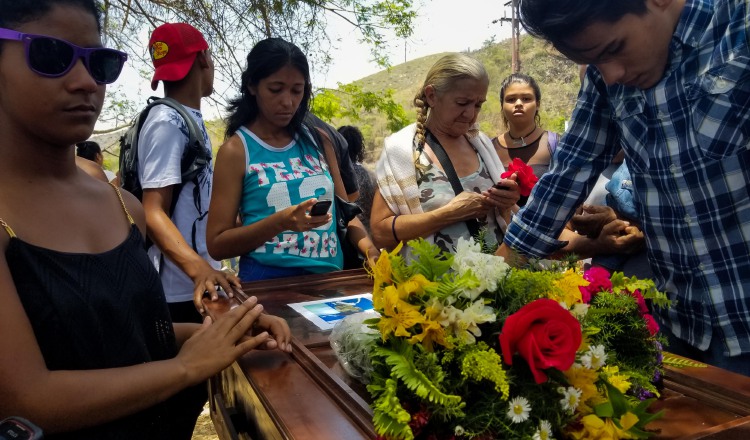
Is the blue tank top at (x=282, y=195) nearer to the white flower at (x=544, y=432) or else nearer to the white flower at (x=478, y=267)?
the white flower at (x=478, y=267)

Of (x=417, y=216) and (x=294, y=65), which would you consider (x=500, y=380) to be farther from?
(x=294, y=65)

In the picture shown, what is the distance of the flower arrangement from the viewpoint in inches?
35.3

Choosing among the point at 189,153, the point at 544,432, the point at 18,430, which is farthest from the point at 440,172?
the point at 18,430

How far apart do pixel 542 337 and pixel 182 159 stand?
2.09 meters

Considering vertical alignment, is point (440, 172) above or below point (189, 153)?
below

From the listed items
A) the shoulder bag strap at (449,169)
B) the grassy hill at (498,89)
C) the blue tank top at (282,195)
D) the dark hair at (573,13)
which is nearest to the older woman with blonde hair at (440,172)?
the shoulder bag strap at (449,169)

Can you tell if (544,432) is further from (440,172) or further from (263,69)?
(263,69)

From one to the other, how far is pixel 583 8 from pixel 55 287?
1.33 meters

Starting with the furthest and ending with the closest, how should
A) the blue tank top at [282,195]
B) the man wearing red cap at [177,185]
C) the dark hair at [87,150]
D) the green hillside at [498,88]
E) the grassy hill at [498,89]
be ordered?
the green hillside at [498,88] → the grassy hill at [498,89] → the dark hair at [87,150] → the blue tank top at [282,195] → the man wearing red cap at [177,185]

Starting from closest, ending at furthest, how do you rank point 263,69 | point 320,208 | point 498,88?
point 320,208, point 263,69, point 498,88

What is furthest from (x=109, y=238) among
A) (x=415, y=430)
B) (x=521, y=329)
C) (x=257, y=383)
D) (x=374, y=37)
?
(x=374, y=37)

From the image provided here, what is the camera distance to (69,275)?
1128 mm

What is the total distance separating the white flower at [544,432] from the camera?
90cm

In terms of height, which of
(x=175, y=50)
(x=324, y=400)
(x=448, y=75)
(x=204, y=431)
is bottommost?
(x=204, y=431)
